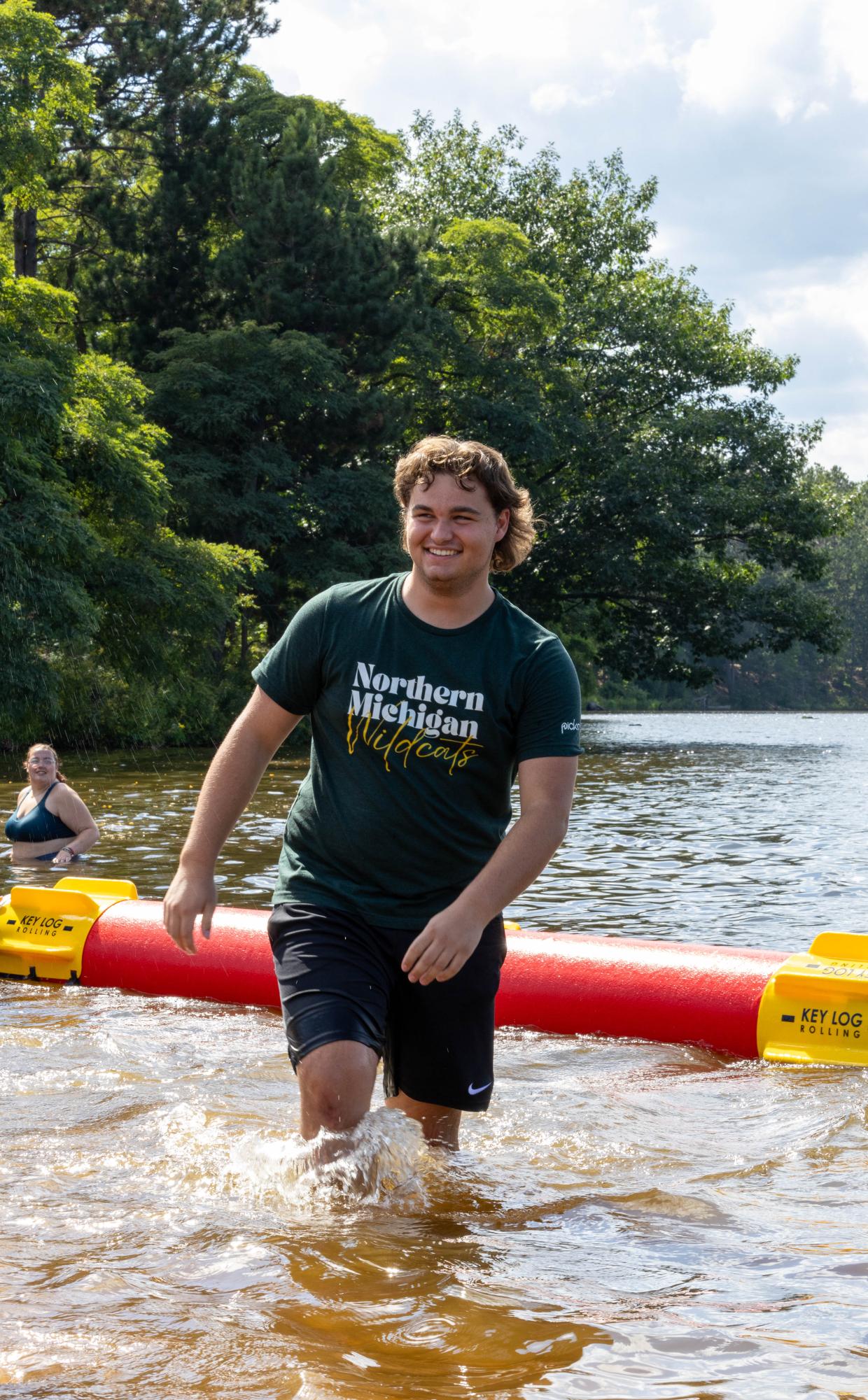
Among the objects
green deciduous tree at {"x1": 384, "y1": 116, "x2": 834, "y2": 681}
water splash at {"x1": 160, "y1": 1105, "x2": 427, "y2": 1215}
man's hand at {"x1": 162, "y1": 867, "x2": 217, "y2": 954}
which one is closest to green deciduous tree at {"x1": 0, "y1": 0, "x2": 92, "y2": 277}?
green deciduous tree at {"x1": 384, "y1": 116, "x2": 834, "y2": 681}

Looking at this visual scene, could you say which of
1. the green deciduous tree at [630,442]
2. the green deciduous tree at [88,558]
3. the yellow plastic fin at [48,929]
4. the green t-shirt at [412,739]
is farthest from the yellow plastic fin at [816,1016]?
the green deciduous tree at [630,442]

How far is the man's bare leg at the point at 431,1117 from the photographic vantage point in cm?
354

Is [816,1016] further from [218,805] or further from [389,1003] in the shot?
[218,805]

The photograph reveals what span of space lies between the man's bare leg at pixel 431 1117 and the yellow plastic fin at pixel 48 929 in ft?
12.1

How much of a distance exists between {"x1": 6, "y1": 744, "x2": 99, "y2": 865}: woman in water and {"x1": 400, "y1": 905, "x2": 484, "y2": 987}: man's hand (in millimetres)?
7783

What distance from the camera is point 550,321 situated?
35125 millimetres

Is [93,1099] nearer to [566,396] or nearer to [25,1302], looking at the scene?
[25,1302]

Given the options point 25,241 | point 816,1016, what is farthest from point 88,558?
point 816,1016

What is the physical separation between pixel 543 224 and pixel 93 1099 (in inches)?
1591

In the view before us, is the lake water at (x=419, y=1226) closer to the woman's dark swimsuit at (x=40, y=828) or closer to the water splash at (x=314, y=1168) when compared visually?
the water splash at (x=314, y=1168)

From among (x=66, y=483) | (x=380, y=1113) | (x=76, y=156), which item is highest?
(x=76, y=156)

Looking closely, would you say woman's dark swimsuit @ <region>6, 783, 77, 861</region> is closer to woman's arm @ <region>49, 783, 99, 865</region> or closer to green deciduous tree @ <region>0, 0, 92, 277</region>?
woman's arm @ <region>49, 783, 99, 865</region>

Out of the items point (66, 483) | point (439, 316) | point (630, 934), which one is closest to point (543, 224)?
point (439, 316)

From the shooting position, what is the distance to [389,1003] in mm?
3418
